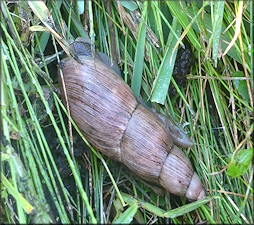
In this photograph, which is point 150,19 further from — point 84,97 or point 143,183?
point 143,183

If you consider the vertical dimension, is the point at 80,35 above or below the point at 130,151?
above

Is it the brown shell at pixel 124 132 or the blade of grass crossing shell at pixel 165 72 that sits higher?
the blade of grass crossing shell at pixel 165 72

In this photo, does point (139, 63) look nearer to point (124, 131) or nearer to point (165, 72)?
point (165, 72)

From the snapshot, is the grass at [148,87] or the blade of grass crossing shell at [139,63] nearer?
the grass at [148,87]

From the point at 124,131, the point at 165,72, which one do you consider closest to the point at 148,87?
the point at 165,72

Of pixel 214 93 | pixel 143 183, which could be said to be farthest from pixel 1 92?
pixel 214 93

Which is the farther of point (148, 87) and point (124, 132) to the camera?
point (148, 87)
